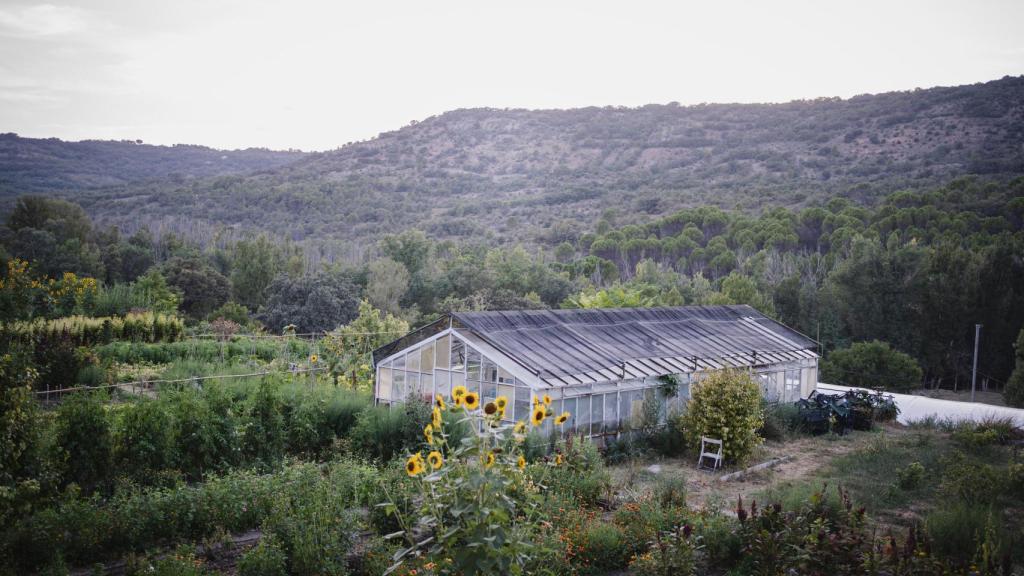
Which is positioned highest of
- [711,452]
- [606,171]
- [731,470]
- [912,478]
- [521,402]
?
[606,171]

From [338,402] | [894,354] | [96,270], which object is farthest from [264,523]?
[96,270]

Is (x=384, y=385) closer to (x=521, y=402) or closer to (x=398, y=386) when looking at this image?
(x=398, y=386)

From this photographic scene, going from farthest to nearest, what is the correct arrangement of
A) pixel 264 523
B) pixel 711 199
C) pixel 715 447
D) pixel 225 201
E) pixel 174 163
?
pixel 174 163
pixel 225 201
pixel 711 199
pixel 715 447
pixel 264 523

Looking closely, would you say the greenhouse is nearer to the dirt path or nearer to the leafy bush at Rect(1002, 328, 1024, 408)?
the dirt path

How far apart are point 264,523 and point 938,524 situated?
26.0ft

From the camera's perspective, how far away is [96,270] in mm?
43906

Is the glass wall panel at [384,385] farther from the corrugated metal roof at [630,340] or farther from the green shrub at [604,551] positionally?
the green shrub at [604,551]

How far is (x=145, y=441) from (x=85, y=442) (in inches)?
29.6

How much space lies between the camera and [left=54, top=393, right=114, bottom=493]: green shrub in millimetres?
9875

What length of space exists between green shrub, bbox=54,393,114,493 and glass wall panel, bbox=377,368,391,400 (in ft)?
24.7

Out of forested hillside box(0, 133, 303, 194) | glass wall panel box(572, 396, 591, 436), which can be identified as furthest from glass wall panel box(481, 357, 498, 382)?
forested hillside box(0, 133, 303, 194)

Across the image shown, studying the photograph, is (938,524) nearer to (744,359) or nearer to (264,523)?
(264,523)

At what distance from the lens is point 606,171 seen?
93688 millimetres

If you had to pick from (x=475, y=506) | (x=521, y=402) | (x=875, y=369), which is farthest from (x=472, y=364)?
(x=875, y=369)
